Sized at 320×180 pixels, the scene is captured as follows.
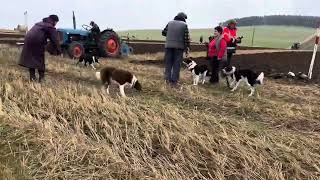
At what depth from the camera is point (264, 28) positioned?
60875mm

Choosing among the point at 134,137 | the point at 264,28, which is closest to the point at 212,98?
the point at 134,137

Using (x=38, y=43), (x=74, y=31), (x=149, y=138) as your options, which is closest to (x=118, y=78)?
(x=38, y=43)

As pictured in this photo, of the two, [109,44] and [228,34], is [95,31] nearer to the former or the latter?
[109,44]

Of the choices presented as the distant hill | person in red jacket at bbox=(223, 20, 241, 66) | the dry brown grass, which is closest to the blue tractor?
person in red jacket at bbox=(223, 20, 241, 66)

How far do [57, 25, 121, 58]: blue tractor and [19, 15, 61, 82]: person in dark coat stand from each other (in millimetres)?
9305

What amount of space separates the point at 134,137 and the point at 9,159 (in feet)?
4.76

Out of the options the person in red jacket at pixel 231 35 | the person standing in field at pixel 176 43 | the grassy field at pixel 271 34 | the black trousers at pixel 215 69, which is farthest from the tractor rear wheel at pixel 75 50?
the grassy field at pixel 271 34

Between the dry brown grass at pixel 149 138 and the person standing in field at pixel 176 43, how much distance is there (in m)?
2.96

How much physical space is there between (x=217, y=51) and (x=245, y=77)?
1248 mm

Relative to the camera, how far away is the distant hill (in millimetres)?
59938

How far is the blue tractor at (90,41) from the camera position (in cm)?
2100

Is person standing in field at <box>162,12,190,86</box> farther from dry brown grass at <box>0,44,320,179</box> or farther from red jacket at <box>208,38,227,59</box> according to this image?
dry brown grass at <box>0,44,320,179</box>

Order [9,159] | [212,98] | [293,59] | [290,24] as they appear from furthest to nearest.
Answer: [290,24], [293,59], [212,98], [9,159]

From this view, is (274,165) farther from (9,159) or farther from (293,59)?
(293,59)
